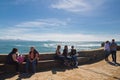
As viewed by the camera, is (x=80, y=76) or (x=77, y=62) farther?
(x=77, y=62)

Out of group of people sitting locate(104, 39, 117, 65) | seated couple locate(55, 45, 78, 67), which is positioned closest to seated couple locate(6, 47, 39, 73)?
seated couple locate(55, 45, 78, 67)

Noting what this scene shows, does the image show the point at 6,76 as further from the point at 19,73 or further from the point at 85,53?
the point at 85,53

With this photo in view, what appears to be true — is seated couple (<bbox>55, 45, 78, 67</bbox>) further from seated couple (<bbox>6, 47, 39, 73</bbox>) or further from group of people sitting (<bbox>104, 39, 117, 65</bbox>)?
group of people sitting (<bbox>104, 39, 117, 65</bbox>)

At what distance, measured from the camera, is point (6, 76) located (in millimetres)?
9539

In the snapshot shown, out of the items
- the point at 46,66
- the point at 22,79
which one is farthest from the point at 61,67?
the point at 22,79

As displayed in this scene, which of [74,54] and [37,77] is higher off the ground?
[74,54]

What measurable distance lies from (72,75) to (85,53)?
17.7ft

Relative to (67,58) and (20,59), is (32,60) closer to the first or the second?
(20,59)

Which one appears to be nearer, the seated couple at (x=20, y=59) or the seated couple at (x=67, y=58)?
the seated couple at (x=20, y=59)

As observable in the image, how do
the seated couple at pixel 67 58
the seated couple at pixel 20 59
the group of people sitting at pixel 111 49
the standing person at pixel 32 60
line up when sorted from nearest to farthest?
the seated couple at pixel 20 59 → the standing person at pixel 32 60 → the seated couple at pixel 67 58 → the group of people sitting at pixel 111 49

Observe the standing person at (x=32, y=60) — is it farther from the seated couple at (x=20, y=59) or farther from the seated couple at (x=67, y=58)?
the seated couple at (x=67, y=58)

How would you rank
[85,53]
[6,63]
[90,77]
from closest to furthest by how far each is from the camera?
[90,77], [6,63], [85,53]

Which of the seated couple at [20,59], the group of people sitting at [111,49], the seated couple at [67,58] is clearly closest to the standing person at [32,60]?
the seated couple at [20,59]

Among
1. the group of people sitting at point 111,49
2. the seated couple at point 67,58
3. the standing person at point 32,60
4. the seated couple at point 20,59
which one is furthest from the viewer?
the group of people sitting at point 111,49
